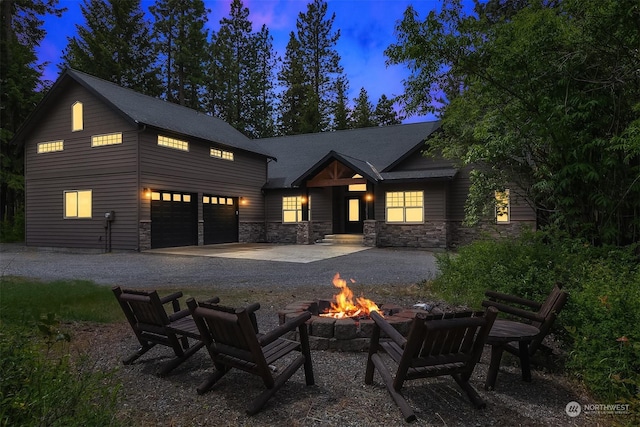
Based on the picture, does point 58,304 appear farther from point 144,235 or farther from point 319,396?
point 144,235

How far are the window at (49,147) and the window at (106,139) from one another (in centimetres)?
221

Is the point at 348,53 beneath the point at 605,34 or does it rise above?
above

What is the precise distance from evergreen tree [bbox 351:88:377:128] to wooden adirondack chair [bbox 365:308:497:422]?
40001 mm

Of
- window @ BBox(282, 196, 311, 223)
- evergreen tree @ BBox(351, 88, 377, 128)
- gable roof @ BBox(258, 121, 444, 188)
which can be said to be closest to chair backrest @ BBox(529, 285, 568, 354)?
gable roof @ BBox(258, 121, 444, 188)

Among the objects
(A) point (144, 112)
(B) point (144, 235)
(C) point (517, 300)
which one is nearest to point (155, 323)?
(C) point (517, 300)

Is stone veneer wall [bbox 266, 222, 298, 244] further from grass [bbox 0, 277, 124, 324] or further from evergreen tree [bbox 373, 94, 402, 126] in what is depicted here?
evergreen tree [bbox 373, 94, 402, 126]

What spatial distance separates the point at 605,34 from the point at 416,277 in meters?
6.06

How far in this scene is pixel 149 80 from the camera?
35.0 meters

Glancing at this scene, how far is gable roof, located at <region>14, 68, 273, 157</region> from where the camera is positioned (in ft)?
53.0

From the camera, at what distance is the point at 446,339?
3.00 m

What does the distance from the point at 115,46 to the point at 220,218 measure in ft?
75.2

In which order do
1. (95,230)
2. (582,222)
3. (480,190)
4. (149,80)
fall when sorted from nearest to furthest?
(582,222)
(480,190)
(95,230)
(149,80)

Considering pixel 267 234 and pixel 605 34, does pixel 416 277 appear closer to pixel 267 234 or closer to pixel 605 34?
pixel 605 34

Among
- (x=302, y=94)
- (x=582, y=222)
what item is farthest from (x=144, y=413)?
(x=302, y=94)
